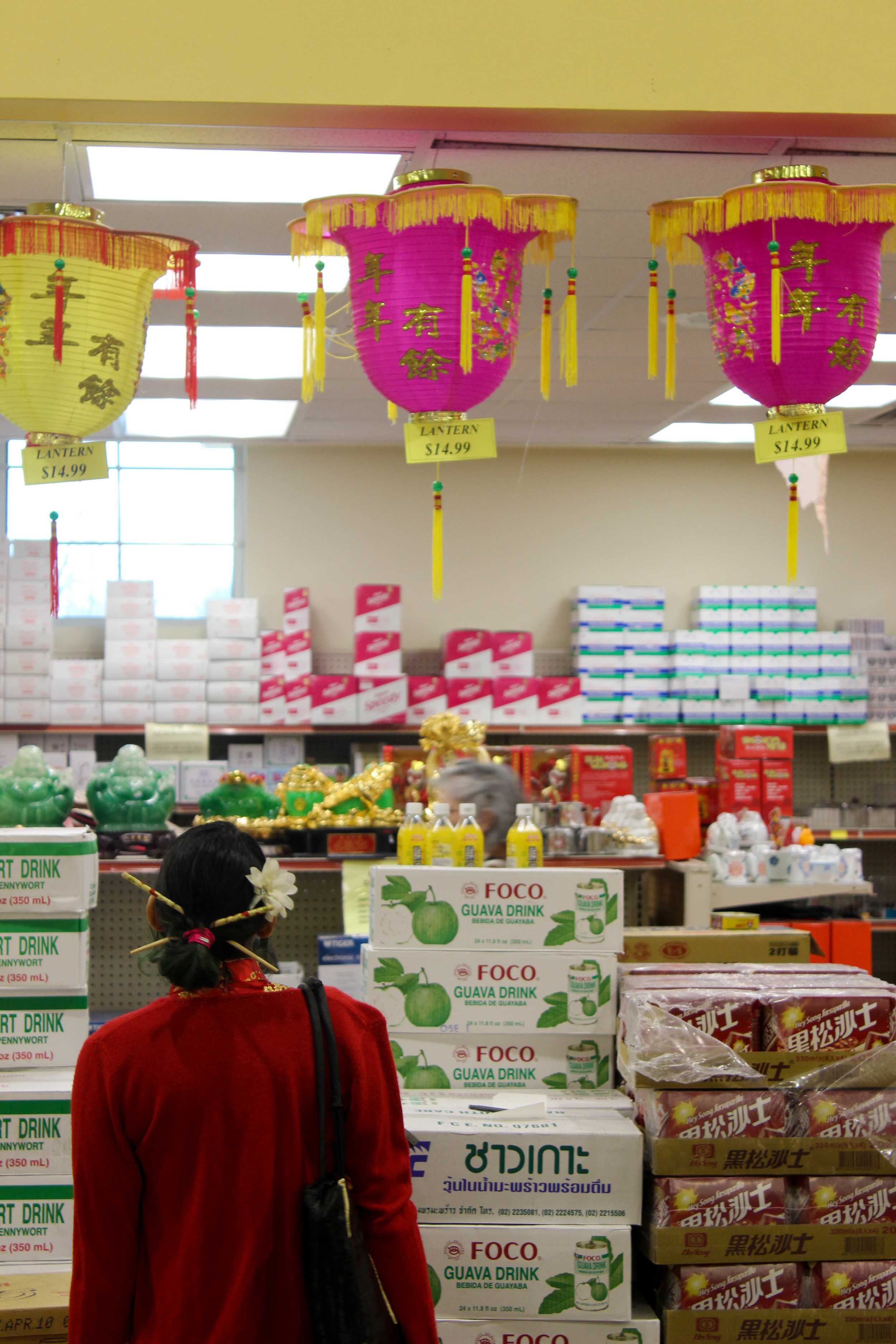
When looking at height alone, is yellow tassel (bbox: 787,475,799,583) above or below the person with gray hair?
above

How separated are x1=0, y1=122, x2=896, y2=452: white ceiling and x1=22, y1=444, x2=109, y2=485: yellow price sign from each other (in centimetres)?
80

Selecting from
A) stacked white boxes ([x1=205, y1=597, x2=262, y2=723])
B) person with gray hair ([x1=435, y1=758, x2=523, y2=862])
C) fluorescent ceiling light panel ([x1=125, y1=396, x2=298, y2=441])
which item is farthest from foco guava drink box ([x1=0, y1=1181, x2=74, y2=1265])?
fluorescent ceiling light panel ([x1=125, y1=396, x2=298, y2=441])

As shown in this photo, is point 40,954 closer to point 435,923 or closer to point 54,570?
point 435,923

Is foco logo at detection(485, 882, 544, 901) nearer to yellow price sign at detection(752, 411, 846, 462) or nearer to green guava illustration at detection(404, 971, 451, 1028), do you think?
green guava illustration at detection(404, 971, 451, 1028)

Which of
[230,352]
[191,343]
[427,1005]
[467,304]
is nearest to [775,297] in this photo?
[467,304]

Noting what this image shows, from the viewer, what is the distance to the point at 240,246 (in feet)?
13.5

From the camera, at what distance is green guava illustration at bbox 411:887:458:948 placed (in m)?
2.80

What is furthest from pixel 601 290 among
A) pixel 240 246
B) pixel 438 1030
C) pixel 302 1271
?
pixel 302 1271

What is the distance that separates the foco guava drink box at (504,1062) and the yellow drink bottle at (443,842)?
0.50 meters

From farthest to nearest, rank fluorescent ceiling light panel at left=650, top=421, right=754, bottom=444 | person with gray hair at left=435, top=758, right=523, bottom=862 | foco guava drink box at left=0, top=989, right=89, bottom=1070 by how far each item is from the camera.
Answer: fluorescent ceiling light panel at left=650, top=421, right=754, bottom=444 < person with gray hair at left=435, top=758, right=523, bottom=862 < foco guava drink box at left=0, top=989, right=89, bottom=1070

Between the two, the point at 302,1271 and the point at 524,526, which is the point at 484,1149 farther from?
the point at 524,526

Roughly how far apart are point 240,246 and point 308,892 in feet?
6.95

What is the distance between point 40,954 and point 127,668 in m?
4.02

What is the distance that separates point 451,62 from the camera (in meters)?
2.63
